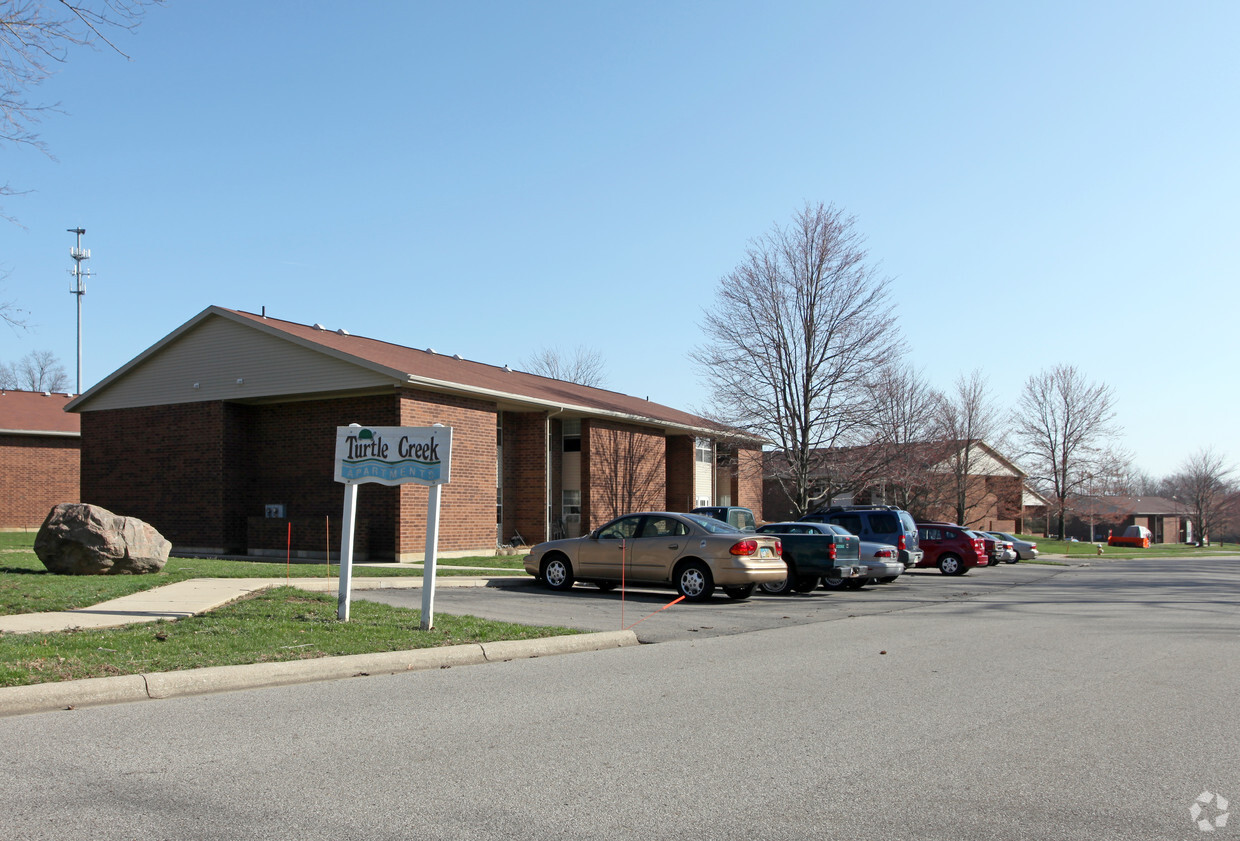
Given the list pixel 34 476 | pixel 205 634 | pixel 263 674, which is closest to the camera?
pixel 263 674

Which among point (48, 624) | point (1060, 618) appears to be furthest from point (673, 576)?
point (48, 624)

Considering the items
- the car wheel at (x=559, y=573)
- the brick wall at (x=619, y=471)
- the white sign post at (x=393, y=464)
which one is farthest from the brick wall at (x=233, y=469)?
the white sign post at (x=393, y=464)

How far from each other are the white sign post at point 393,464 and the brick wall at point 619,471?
20.2m

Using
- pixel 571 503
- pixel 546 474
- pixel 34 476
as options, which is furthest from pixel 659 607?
pixel 34 476

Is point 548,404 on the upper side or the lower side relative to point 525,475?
upper

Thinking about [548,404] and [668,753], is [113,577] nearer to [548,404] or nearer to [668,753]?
[668,753]

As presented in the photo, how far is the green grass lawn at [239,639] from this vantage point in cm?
824

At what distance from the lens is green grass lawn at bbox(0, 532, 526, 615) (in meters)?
12.2

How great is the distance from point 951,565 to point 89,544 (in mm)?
23814

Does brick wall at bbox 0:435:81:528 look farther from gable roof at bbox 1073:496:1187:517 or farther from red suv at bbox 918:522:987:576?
gable roof at bbox 1073:496:1187:517

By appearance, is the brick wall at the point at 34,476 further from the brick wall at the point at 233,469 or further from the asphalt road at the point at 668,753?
the asphalt road at the point at 668,753

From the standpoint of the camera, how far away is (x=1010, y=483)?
2603 inches

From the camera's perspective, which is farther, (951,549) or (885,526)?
(951,549)

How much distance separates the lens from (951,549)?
29.4 metres
